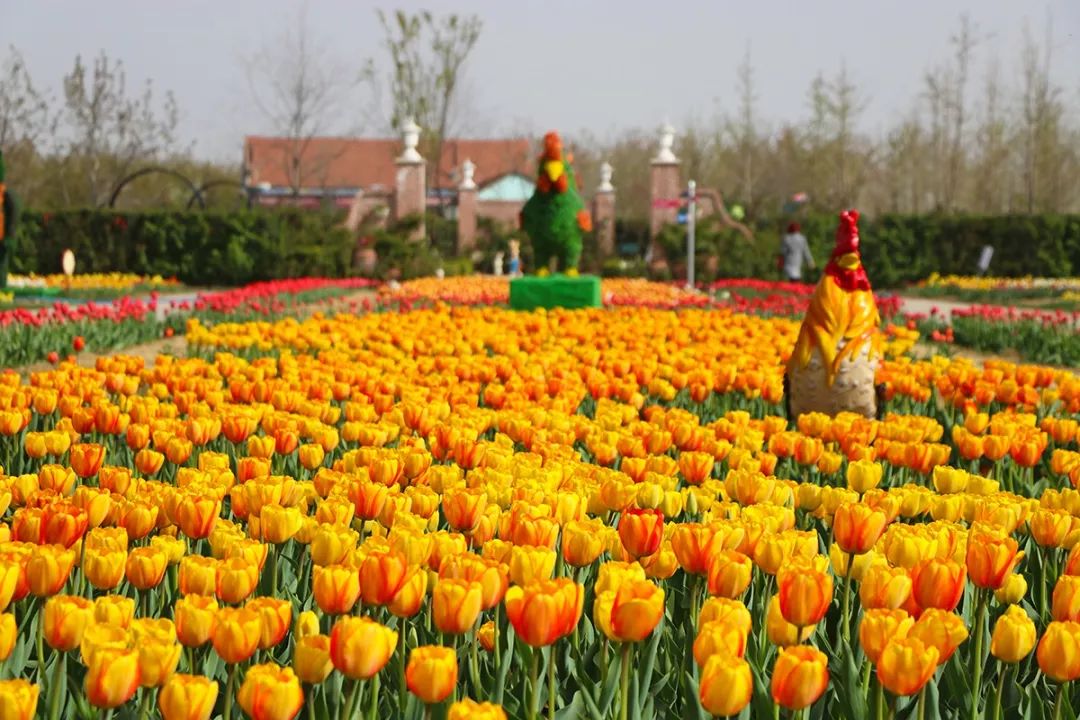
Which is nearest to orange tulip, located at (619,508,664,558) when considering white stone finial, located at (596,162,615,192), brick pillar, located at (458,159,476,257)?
brick pillar, located at (458,159,476,257)

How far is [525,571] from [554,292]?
12822mm

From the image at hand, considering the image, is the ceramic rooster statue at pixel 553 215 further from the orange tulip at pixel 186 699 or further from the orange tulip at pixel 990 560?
the orange tulip at pixel 186 699

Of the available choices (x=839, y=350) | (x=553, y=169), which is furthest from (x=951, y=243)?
(x=839, y=350)

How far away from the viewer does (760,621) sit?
2.33 metres

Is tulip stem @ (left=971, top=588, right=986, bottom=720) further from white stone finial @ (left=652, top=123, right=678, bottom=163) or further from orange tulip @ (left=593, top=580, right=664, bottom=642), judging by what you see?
white stone finial @ (left=652, top=123, right=678, bottom=163)

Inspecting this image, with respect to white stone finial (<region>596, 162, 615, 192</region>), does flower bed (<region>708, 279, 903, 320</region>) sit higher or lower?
lower

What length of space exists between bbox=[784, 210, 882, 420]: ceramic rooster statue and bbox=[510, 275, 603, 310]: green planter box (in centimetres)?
906

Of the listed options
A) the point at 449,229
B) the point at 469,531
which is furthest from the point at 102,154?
the point at 469,531

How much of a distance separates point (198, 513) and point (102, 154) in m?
42.3

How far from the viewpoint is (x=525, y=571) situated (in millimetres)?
2072

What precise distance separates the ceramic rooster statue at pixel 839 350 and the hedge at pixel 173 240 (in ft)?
71.4

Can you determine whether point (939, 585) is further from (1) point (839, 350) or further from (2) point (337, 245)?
(2) point (337, 245)

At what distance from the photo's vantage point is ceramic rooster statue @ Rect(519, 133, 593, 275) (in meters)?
16.0

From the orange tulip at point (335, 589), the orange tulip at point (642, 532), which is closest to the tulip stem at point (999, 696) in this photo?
the orange tulip at point (642, 532)
